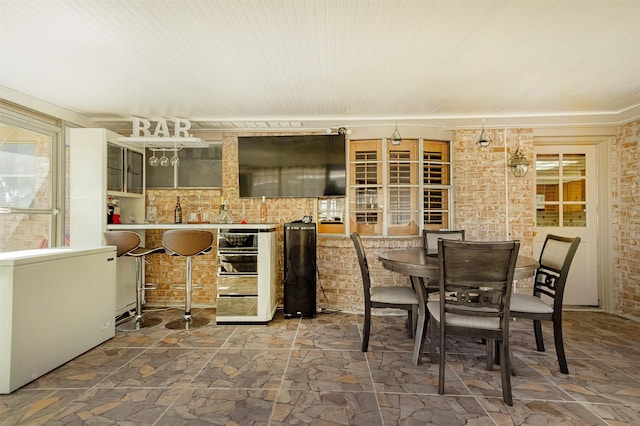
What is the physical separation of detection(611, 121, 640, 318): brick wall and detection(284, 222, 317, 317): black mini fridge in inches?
167

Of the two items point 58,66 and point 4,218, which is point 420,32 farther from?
point 4,218

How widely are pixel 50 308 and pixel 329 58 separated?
3.24m

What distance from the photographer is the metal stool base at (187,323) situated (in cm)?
365

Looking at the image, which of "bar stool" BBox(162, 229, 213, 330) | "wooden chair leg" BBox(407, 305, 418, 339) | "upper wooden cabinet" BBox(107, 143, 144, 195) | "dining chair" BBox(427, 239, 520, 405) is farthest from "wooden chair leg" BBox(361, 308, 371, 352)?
"upper wooden cabinet" BBox(107, 143, 144, 195)

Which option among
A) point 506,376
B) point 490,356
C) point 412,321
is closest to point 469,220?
point 412,321

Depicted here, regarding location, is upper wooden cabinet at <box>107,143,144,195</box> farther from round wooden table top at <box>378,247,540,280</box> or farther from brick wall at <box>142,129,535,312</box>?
round wooden table top at <box>378,247,540,280</box>

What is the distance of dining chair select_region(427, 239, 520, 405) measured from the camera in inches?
83.6

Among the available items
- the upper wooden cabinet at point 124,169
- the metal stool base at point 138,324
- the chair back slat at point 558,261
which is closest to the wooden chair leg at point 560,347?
the chair back slat at point 558,261

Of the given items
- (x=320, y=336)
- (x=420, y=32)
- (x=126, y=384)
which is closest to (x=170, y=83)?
Result: (x=420, y=32)

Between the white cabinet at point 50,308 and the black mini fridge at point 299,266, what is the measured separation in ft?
6.49

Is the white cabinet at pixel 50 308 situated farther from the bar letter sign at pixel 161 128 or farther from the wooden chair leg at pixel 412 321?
the wooden chair leg at pixel 412 321

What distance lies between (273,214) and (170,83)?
7.09ft

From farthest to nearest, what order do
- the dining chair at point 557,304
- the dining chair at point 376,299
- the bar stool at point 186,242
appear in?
the bar stool at point 186,242
the dining chair at point 376,299
the dining chair at point 557,304

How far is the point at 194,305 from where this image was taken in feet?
15.0
